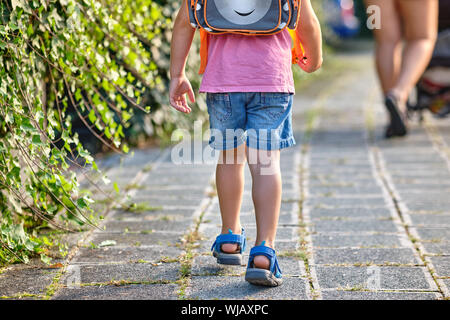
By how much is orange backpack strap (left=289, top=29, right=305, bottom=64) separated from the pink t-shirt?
0.16 metres

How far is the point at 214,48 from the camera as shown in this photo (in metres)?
2.49

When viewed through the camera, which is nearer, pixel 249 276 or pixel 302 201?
pixel 249 276

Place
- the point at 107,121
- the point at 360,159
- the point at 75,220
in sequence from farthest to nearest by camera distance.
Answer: the point at 360,159
the point at 107,121
the point at 75,220

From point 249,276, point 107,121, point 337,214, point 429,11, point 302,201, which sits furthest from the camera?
point 429,11

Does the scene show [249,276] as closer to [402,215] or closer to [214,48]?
[214,48]

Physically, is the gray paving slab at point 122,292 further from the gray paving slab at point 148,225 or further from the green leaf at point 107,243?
the gray paving slab at point 148,225

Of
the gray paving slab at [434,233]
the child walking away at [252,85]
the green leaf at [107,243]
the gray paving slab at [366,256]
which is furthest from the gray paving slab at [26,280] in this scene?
the gray paving slab at [434,233]

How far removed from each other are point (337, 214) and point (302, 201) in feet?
0.92

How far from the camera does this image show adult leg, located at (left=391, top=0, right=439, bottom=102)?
4983 mm

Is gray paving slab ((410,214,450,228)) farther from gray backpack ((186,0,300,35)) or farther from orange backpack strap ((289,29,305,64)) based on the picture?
gray backpack ((186,0,300,35))

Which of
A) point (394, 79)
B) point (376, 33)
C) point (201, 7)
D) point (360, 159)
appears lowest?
point (360, 159)

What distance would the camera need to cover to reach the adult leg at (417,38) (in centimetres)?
→ 498

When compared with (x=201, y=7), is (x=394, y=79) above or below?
below

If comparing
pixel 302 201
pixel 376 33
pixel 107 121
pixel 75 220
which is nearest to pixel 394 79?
pixel 376 33
